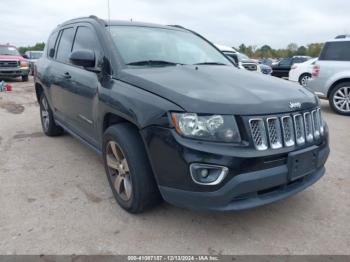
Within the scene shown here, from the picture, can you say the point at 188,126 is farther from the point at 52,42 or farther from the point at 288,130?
the point at 52,42

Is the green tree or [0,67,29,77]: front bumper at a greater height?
[0,67,29,77]: front bumper

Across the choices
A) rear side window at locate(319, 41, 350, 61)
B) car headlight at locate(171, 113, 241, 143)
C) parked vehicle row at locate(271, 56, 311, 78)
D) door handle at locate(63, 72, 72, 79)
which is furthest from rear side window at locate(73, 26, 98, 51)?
parked vehicle row at locate(271, 56, 311, 78)

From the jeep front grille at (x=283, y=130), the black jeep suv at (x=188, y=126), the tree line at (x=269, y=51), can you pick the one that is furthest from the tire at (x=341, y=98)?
the tree line at (x=269, y=51)

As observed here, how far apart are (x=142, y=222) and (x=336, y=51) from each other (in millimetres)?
7317

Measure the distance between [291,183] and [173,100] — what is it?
48.1 inches

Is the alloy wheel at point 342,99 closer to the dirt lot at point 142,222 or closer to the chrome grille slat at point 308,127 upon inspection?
the dirt lot at point 142,222

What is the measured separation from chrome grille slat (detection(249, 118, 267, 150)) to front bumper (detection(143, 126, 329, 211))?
0.06 m

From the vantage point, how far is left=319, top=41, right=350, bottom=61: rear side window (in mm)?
8048

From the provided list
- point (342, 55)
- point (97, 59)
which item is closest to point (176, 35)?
point (97, 59)

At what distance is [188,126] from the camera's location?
94.9 inches

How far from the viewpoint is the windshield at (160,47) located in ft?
11.2

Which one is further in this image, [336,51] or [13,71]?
[13,71]

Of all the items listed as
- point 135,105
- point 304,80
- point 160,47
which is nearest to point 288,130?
point 135,105

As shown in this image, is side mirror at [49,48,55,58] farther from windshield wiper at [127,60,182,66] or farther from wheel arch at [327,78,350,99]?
wheel arch at [327,78,350,99]
